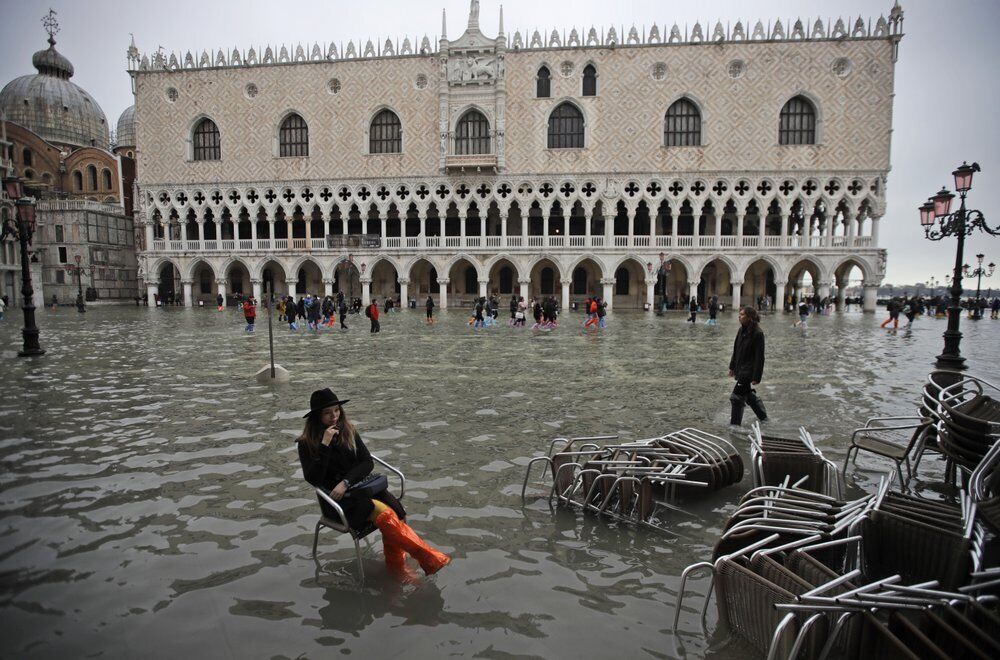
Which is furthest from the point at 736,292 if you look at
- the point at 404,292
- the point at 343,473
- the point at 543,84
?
the point at 343,473

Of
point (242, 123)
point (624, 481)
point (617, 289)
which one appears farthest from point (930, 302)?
point (242, 123)

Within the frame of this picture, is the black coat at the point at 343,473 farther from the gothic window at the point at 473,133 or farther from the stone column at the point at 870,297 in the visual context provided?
the stone column at the point at 870,297

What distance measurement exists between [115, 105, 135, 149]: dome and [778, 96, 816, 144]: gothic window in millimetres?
62125

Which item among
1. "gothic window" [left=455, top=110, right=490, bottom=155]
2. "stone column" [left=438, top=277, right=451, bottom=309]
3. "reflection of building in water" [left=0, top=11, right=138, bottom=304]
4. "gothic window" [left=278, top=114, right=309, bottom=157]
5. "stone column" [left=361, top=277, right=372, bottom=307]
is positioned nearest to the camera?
"gothic window" [left=455, top=110, right=490, bottom=155]

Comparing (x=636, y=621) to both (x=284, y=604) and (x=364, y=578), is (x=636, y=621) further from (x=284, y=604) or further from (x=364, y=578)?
(x=284, y=604)

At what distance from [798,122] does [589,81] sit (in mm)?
12728

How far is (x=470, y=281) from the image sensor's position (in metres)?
40.6

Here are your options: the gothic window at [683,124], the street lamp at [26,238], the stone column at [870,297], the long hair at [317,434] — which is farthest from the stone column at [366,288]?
the long hair at [317,434]

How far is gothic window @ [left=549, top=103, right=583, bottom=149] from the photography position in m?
36.2

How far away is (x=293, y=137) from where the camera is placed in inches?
1542

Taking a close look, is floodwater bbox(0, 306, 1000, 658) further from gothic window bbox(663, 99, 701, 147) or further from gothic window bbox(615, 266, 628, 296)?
gothic window bbox(615, 266, 628, 296)

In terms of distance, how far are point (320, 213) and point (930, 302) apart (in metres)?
42.8

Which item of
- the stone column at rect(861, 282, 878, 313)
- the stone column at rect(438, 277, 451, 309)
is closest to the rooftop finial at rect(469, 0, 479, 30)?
the stone column at rect(438, 277, 451, 309)

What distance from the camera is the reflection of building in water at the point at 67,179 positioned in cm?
4372
